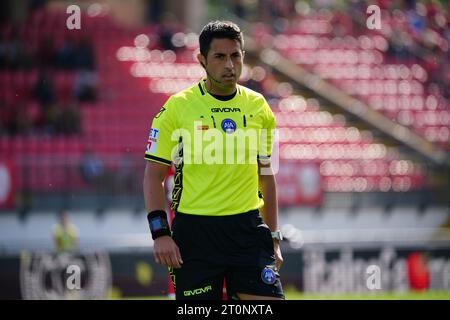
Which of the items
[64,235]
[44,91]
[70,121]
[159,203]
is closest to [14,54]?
[44,91]

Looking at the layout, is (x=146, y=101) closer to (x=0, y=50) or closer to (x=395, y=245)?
(x=0, y=50)

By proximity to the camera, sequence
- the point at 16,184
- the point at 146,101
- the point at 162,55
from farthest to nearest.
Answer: the point at 162,55, the point at 146,101, the point at 16,184

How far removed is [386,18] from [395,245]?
9.07 meters

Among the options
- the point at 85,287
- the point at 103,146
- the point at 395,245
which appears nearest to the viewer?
the point at 85,287

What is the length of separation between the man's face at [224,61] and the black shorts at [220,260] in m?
0.75

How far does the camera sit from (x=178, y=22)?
24.9 m

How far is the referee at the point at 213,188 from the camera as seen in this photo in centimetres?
542

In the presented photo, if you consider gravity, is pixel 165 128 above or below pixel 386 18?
below

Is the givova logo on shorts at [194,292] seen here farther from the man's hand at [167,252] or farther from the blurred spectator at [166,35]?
the blurred spectator at [166,35]

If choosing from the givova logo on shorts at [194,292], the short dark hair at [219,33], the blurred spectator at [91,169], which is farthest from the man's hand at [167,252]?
the blurred spectator at [91,169]

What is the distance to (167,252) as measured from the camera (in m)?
5.34

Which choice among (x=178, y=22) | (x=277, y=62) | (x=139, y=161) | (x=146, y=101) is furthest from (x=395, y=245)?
(x=178, y=22)

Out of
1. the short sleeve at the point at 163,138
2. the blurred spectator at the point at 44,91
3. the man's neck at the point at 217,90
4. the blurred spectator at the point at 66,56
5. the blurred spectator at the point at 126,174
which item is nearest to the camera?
the short sleeve at the point at 163,138

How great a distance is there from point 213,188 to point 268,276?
558mm
